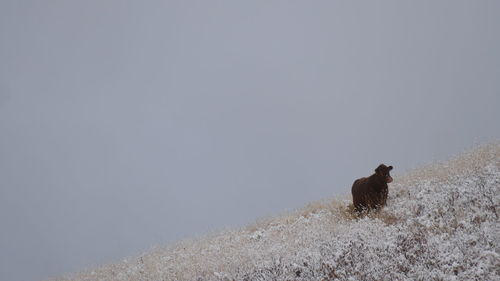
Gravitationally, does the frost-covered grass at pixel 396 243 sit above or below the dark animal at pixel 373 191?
below

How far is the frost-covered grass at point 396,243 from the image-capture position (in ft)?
19.8

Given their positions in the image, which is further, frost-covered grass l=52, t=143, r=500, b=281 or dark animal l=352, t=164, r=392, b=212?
dark animal l=352, t=164, r=392, b=212

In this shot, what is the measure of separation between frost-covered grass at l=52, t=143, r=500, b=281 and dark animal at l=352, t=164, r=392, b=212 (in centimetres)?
39

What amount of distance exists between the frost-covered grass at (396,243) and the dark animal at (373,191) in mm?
395

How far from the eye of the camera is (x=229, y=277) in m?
8.04

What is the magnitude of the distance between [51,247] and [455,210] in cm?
19176

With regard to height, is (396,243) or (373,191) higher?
(373,191)

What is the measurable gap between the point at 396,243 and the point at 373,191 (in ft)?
15.0

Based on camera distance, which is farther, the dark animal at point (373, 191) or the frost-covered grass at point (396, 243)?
the dark animal at point (373, 191)

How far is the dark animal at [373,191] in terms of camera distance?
Answer: 11383 mm

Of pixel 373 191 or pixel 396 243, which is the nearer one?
pixel 396 243

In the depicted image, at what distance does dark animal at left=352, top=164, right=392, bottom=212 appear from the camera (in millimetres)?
11383

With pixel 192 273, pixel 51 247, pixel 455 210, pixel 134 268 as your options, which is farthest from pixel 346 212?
pixel 51 247

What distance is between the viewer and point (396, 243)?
23.4ft
